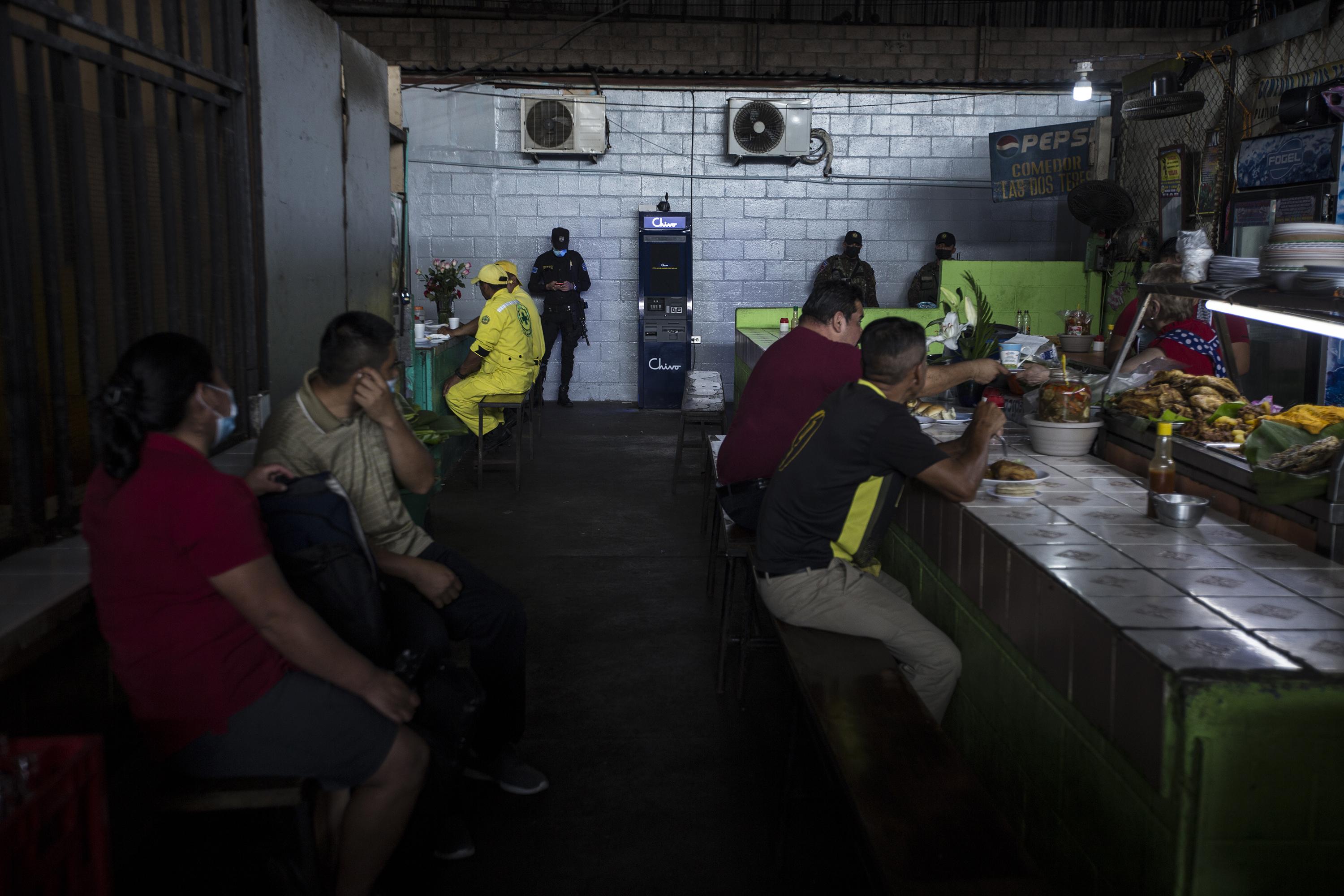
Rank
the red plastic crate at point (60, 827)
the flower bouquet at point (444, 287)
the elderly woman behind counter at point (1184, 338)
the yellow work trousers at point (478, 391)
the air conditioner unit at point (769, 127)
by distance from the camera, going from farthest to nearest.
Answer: the air conditioner unit at point (769, 127) < the flower bouquet at point (444, 287) < the yellow work trousers at point (478, 391) < the elderly woman behind counter at point (1184, 338) < the red plastic crate at point (60, 827)

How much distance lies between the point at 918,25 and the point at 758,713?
8206 millimetres

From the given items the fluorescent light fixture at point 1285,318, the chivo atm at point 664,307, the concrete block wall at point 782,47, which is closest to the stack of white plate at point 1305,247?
the fluorescent light fixture at point 1285,318

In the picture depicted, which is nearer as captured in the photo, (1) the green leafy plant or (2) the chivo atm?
(1) the green leafy plant

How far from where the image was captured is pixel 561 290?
9.96m

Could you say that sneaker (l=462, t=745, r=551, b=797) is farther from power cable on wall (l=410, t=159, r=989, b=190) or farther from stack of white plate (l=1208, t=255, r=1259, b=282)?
power cable on wall (l=410, t=159, r=989, b=190)

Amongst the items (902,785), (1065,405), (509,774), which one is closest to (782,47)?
(1065,405)

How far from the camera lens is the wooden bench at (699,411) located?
6.39 metres

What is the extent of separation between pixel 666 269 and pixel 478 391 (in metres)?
3.62

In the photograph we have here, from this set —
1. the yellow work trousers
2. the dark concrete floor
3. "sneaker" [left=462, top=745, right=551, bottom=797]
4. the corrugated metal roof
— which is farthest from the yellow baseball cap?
"sneaker" [left=462, top=745, right=551, bottom=797]

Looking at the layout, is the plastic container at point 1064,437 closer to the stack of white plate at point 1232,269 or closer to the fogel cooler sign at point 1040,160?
the stack of white plate at point 1232,269

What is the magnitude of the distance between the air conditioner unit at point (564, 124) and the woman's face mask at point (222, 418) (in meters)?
8.11

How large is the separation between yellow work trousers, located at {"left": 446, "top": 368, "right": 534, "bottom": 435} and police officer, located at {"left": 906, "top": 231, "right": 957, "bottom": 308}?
4.45 meters

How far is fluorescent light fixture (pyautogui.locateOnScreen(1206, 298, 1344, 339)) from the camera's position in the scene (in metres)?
2.29

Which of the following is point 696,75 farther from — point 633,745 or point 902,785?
point 902,785
